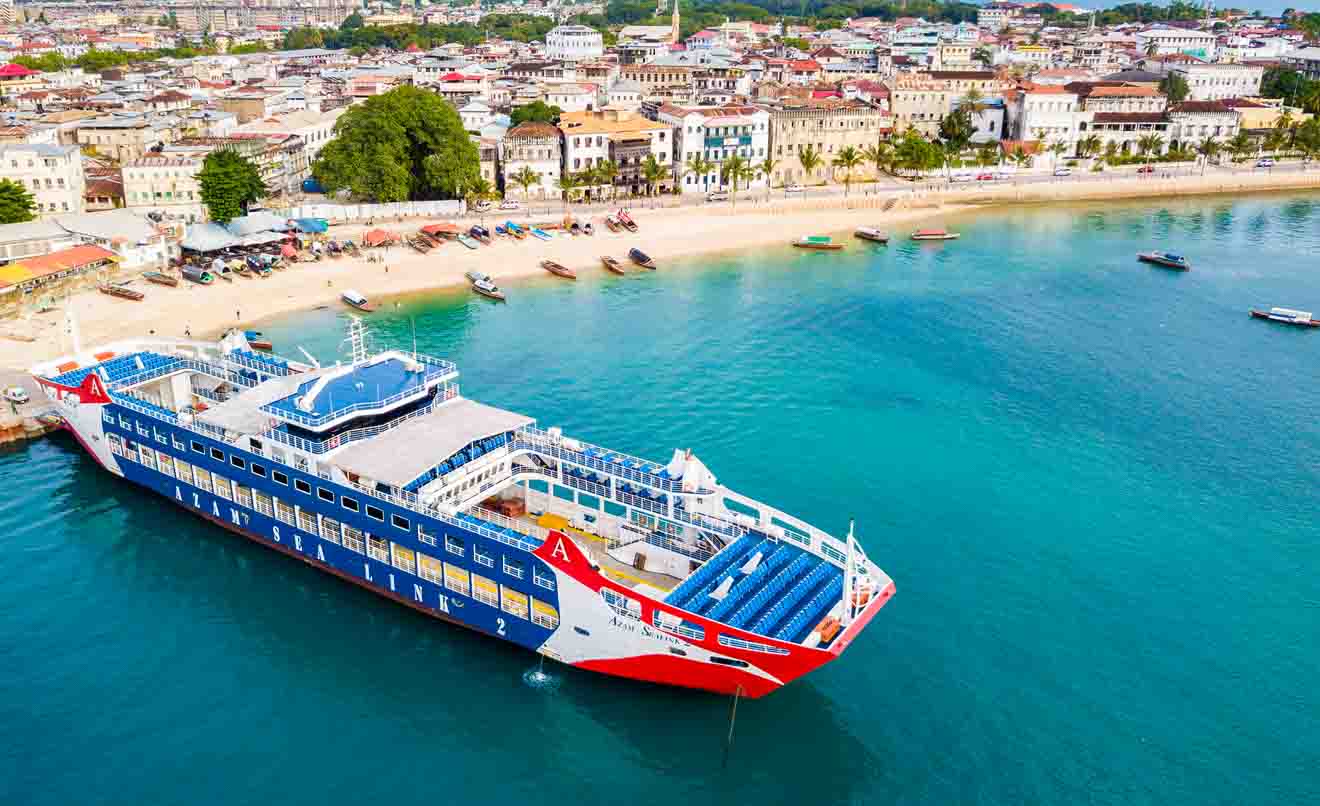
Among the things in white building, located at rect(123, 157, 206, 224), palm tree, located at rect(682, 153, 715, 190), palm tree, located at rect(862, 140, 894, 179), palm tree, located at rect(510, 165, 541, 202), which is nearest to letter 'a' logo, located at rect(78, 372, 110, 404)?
white building, located at rect(123, 157, 206, 224)

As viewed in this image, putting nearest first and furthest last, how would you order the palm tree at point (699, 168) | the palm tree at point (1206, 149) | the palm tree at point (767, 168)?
1. the palm tree at point (699, 168)
2. the palm tree at point (767, 168)
3. the palm tree at point (1206, 149)

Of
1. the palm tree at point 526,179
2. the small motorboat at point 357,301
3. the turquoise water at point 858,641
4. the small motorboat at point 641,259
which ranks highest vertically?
the palm tree at point 526,179

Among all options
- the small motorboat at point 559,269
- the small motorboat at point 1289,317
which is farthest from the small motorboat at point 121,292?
the small motorboat at point 1289,317

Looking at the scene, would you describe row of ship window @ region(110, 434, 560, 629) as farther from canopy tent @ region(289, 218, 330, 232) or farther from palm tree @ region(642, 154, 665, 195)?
palm tree @ region(642, 154, 665, 195)

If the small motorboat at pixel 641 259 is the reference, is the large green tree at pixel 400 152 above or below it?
above

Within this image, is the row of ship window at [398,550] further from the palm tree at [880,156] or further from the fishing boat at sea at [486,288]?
the palm tree at [880,156]

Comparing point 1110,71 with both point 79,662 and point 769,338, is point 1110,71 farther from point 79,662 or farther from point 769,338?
point 79,662

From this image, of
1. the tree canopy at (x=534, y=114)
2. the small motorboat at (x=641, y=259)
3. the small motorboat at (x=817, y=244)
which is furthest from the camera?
the tree canopy at (x=534, y=114)
